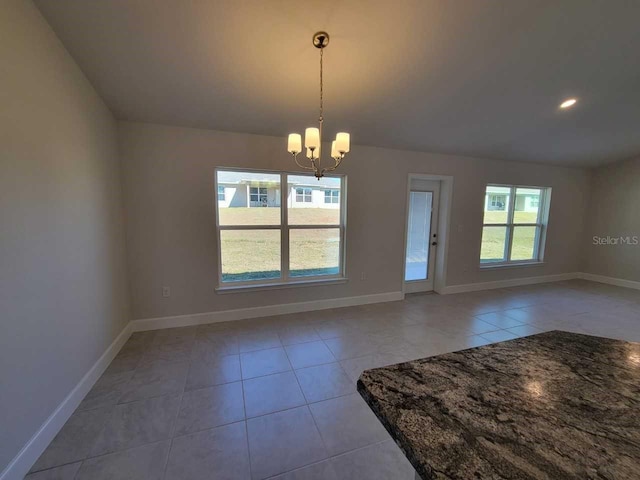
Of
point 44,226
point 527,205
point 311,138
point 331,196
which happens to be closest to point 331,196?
point 331,196

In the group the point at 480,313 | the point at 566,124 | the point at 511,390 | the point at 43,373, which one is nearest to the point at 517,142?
the point at 566,124

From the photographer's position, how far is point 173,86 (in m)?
2.39

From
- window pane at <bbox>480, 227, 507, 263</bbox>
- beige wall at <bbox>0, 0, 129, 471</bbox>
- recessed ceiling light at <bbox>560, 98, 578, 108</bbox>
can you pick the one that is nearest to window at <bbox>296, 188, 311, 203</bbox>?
beige wall at <bbox>0, 0, 129, 471</bbox>

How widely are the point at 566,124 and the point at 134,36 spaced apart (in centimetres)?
488

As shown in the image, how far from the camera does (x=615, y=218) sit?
5.26m

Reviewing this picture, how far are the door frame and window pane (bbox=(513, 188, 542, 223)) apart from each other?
1.81m

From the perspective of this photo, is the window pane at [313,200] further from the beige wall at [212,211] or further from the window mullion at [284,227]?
the beige wall at [212,211]

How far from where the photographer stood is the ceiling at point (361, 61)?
5.95 ft

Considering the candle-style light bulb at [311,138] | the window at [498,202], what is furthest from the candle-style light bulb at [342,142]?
the window at [498,202]

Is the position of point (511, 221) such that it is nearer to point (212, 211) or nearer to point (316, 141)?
point (316, 141)

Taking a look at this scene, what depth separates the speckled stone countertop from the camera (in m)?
0.58

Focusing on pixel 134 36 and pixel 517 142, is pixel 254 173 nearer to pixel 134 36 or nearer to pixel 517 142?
pixel 134 36

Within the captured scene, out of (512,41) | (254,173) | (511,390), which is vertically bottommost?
(511,390)

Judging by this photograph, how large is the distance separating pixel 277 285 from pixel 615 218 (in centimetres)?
672
